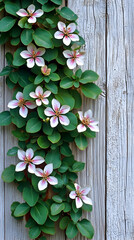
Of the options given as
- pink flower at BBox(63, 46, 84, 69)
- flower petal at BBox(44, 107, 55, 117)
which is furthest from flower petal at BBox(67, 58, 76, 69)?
flower petal at BBox(44, 107, 55, 117)

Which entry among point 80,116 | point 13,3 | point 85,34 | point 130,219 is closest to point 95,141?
point 80,116

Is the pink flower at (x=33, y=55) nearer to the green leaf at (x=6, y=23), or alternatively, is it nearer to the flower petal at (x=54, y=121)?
the green leaf at (x=6, y=23)

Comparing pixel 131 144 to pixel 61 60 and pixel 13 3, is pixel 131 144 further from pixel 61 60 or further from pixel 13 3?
pixel 13 3

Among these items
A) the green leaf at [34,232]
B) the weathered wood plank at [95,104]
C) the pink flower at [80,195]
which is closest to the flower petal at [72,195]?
the pink flower at [80,195]

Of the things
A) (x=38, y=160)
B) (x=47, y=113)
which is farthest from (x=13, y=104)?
(x=38, y=160)

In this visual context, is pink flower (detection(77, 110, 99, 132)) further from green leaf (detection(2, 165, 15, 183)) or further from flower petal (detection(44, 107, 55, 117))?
green leaf (detection(2, 165, 15, 183))
